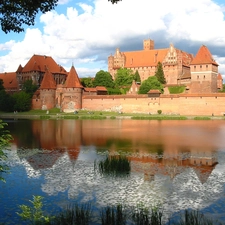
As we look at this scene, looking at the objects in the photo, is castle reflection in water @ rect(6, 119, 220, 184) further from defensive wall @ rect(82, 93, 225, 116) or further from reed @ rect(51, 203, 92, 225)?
defensive wall @ rect(82, 93, 225, 116)

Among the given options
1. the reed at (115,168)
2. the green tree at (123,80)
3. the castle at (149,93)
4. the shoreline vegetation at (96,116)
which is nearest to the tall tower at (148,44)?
the castle at (149,93)

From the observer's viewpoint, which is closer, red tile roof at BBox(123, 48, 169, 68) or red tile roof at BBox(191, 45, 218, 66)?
red tile roof at BBox(191, 45, 218, 66)

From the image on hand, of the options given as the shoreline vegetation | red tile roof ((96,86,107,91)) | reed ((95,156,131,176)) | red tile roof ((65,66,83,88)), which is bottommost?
reed ((95,156,131,176))

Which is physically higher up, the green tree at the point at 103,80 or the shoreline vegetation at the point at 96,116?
the green tree at the point at 103,80

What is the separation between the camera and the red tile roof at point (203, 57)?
4428 cm

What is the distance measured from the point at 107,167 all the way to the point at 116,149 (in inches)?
172

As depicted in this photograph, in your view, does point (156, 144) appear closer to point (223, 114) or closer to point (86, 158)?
point (86, 158)

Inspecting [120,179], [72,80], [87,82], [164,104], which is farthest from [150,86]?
[120,179]

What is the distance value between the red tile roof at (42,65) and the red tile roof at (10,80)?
3.10 metres

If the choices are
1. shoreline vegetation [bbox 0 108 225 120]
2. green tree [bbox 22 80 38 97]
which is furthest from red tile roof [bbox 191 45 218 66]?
green tree [bbox 22 80 38 97]

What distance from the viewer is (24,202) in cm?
773

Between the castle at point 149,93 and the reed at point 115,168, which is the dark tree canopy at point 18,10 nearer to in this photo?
the reed at point 115,168

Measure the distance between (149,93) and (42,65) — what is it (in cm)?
2143

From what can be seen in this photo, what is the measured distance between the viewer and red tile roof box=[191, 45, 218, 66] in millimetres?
44281
